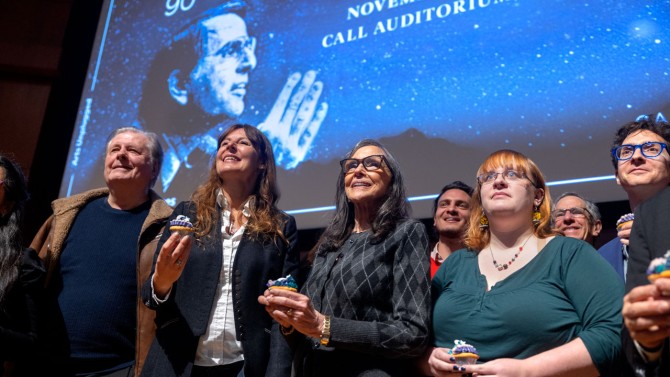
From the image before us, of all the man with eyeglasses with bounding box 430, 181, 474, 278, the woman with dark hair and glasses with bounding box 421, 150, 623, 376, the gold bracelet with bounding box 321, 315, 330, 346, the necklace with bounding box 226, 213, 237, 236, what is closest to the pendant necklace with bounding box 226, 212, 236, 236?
the necklace with bounding box 226, 213, 237, 236

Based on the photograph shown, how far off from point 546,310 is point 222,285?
1.02m

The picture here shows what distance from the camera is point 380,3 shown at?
3.82 meters

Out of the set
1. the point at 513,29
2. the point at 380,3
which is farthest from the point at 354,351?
the point at 380,3

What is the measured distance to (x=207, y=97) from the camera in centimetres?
430

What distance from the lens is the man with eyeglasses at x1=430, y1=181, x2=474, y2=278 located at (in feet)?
9.30

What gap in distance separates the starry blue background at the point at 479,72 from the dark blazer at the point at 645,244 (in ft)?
5.18

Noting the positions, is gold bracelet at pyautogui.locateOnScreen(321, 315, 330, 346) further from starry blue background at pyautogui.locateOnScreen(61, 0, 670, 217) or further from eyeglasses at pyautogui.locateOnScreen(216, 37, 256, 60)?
eyeglasses at pyautogui.locateOnScreen(216, 37, 256, 60)

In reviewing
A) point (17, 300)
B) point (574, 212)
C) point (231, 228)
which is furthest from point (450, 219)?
point (17, 300)

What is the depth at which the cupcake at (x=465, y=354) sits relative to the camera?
1518mm

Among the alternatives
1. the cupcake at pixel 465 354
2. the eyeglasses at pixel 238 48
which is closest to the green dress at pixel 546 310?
the cupcake at pixel 465 354

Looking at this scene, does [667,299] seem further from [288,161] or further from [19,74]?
[19,74]

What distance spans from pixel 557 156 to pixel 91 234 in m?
2.07

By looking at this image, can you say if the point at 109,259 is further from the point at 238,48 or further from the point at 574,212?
the point at 238,48

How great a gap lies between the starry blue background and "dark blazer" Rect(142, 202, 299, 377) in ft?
4.70
